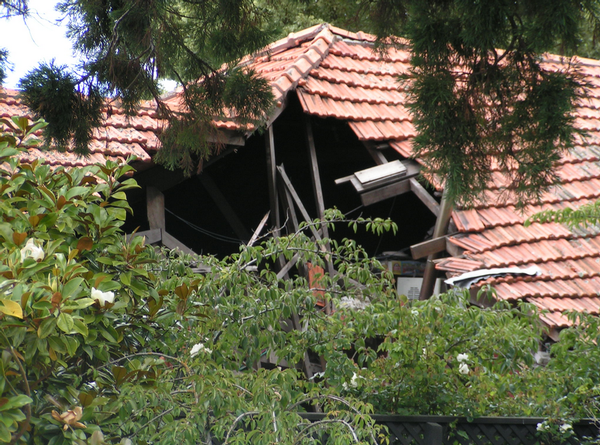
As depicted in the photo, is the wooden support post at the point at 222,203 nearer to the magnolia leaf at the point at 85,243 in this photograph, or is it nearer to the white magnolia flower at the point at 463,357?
the white magnolia flower at the point at 463,357

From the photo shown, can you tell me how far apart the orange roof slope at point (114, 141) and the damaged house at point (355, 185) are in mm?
19

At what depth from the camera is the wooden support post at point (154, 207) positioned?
6.83 m

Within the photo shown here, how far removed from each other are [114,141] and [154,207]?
90cm

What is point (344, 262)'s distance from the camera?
3600 millimetres

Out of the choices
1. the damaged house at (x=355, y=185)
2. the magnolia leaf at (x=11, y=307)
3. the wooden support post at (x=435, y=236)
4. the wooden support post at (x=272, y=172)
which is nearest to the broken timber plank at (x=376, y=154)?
the damaged house at (x=355, y=185)

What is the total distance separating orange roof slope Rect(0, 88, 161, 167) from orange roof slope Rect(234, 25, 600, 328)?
56.0 inches

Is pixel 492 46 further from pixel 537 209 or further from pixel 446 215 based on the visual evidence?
pixel 537 209

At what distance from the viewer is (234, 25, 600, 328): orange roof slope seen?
20.5 feet

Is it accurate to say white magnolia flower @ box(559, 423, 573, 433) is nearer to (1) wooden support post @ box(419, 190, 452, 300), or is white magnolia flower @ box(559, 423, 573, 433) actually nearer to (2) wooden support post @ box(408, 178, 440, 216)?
(1) wooden support post @ box(419, 190, 452, 300)

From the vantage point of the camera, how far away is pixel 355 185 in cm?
709

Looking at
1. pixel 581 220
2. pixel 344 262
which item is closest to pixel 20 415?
pixel 344 262

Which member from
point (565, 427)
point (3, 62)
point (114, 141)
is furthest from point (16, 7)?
point (565, 427)

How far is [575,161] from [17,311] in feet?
27.6

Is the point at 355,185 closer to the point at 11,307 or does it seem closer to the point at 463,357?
the point at 463,357
